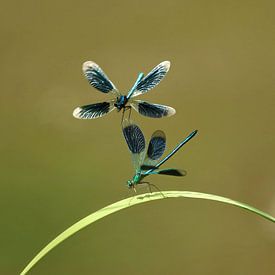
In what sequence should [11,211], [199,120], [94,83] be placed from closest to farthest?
[94,83], [11,211], [199,120]

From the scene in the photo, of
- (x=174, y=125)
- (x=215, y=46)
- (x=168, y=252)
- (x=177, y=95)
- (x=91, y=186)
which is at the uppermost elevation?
(x=215, y=46)

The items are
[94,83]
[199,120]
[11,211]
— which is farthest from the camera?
[199,120]

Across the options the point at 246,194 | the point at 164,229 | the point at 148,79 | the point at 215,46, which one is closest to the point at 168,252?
the point at 164,229

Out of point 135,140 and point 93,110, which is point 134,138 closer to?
point 135,140

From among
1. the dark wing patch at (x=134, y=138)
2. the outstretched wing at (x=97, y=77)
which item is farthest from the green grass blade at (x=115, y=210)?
the outstretched wing at (x=97, y=77)

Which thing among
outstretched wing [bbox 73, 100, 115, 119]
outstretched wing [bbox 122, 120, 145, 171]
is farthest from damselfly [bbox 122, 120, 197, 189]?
outstretched wing [bbox 73, 100, 115, 119]

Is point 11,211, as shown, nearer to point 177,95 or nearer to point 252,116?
point 177,95

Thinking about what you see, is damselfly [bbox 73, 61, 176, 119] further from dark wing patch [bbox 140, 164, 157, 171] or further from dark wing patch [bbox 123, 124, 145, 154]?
dark wing patch [bbox 140, 164, 157, 171]
